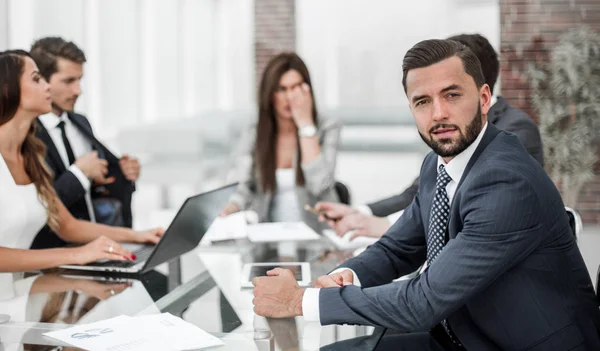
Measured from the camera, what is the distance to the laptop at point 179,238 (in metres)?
2.34

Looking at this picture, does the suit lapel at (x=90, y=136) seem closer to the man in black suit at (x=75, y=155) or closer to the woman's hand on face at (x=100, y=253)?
the man in black suit at (x=75, y=155)

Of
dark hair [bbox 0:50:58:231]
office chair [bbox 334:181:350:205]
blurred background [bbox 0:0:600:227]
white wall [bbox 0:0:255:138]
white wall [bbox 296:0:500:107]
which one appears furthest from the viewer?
white wall [bbox 296:0:500:107]

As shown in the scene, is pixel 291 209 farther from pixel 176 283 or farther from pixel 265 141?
pixel 176 283

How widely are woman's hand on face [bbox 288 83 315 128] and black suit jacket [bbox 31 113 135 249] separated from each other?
0.94 metres

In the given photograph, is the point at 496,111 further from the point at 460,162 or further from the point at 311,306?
the point at 311,306

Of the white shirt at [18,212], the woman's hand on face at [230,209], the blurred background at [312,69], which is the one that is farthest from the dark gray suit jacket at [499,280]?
the blurred background at [312,69]

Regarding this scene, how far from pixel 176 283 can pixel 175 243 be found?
0.18 m

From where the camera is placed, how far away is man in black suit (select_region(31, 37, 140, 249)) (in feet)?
11.3

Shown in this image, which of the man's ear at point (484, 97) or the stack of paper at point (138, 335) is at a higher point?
the man's ear at point (484, 97)

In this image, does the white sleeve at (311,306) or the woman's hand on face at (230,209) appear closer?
the white sleeve at (311,306)

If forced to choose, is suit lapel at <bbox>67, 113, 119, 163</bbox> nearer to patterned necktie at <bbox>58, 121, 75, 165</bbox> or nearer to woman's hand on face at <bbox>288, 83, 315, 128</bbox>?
patterned necktie at <bbox>58, 121, 75, 165</bbox>

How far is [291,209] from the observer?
3.85 metres

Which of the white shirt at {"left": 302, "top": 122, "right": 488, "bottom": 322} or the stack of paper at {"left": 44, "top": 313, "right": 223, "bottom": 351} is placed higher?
the white shirt at {"left": 302, "top": 122, "right": 488, "bottom": 322}

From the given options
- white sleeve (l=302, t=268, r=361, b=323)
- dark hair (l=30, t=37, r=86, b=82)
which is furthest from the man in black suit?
white sleeve (l=302, t=268, r=361, b=323)
